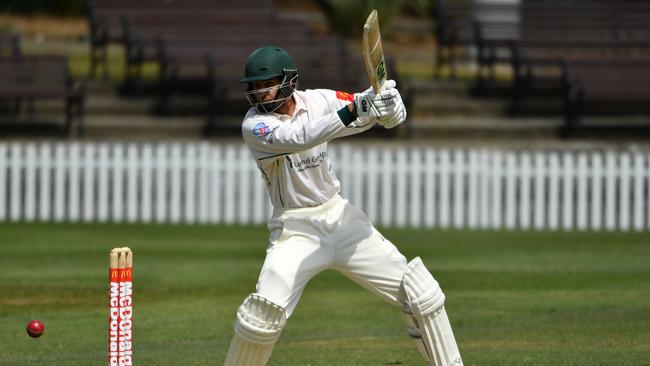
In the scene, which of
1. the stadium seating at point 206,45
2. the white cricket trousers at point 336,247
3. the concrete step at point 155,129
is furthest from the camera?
the stadium seating at point 206,45

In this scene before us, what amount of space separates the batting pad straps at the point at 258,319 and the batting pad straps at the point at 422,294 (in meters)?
0.69

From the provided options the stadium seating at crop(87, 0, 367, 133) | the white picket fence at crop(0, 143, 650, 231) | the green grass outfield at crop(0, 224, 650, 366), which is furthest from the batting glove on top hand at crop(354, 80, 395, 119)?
the stadium seating at crop(87, 0, 367, 133)

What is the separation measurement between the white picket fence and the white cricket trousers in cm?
960

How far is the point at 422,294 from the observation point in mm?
6938

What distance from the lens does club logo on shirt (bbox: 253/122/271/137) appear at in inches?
275

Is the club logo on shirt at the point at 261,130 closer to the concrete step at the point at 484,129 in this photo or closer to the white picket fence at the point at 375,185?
the white picket fence at the point at 375,185

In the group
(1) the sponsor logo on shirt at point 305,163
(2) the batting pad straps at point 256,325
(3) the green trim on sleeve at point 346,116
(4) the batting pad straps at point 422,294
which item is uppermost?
(3) the green trim on sleeve at point 346,116

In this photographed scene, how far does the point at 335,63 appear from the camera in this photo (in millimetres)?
19922

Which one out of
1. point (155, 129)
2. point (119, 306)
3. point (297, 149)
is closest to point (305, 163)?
point (297, 149)

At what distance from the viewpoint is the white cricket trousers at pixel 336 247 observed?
7047 mm

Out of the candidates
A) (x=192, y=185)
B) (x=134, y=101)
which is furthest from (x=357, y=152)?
(x=134, y=101)

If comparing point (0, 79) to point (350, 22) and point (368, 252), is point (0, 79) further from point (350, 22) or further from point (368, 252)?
point (368, 252)

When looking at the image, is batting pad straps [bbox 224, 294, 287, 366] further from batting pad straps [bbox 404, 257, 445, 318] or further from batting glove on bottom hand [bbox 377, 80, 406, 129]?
batting glove on bottom hand [bbox 377, 80, 406, 129]

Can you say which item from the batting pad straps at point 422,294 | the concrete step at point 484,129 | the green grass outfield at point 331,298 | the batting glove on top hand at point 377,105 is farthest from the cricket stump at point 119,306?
the concrete step at point 484,129
